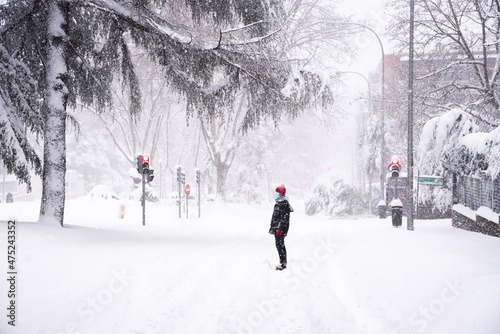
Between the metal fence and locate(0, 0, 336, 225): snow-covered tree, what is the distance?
5521 mm

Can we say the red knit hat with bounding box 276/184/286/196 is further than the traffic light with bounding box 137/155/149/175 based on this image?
No

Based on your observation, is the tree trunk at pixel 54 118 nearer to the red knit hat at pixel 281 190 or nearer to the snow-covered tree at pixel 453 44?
the red knit hat at pixel 281 190

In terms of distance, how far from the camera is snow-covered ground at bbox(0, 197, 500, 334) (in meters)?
5.00

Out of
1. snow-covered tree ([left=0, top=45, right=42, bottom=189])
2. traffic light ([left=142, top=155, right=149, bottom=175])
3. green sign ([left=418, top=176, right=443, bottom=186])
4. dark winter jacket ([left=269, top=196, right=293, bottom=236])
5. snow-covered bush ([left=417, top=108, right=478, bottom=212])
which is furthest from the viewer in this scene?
traffic light ([left=142, top=155, right=149, bottom=175])

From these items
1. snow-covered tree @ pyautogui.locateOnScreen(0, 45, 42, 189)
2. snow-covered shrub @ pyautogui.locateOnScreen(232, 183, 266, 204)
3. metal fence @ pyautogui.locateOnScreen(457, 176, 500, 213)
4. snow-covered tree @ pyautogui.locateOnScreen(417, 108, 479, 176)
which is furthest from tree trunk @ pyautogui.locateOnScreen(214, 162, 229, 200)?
snow-covered tree @ pyautogui.locateOnScreen(0, 45, 42, 189)

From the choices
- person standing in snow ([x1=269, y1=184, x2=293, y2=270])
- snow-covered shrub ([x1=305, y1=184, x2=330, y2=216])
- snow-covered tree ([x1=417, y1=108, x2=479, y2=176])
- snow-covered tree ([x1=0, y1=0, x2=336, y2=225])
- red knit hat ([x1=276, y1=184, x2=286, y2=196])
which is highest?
snow-covered tree ([x1=0, y1=0, x2=336, y2=225])

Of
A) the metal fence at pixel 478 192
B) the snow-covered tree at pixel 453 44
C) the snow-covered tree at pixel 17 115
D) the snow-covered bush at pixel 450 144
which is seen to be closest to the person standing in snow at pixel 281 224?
the snow-covered tree at pixel 17 115

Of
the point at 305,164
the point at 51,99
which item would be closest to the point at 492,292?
the point at 51,99

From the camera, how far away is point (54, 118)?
9.55 meters

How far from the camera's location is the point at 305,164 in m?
63.9

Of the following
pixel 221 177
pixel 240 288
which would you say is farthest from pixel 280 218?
pixel 221 177

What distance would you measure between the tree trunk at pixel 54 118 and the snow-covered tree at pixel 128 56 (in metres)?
0.02

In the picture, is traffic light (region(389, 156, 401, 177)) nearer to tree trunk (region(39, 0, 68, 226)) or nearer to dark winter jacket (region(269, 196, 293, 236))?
dark winter jacket (region(269, 196, 293, 236))

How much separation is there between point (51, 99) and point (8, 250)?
455 cm
